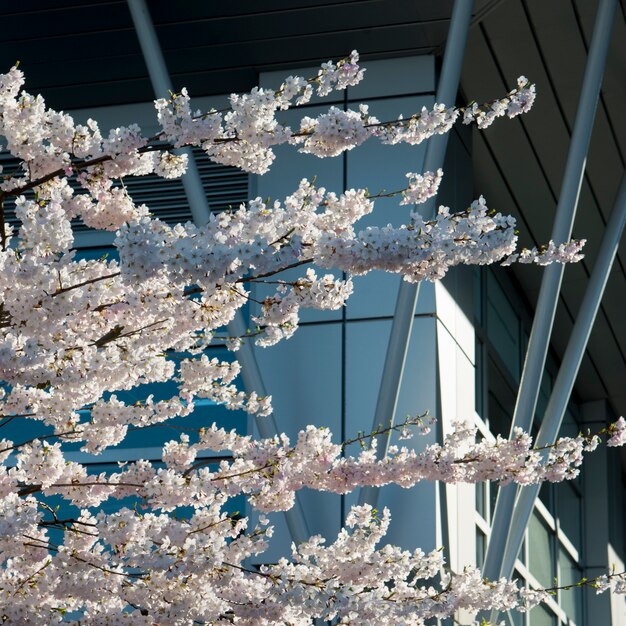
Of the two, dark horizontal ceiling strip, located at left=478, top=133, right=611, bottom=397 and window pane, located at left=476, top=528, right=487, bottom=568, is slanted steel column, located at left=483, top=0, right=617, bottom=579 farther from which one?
dark horizontal ceiling strip, located at left=478, top=133, right=611, bottom=397

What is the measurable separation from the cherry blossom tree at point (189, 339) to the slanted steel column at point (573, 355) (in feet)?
16.3

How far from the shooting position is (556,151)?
1617 cm

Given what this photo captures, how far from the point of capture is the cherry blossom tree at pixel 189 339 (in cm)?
552

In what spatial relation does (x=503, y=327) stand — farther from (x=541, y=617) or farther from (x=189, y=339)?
(x=189, y=339)

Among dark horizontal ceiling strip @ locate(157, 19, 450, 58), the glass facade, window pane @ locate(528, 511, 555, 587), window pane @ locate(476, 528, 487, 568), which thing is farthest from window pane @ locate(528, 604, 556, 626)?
dark horizontal ceiling strip @ locate(157, 19, 450, 58)

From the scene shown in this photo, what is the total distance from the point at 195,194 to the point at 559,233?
11.3 ft

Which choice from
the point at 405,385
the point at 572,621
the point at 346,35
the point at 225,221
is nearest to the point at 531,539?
the point at 572,621

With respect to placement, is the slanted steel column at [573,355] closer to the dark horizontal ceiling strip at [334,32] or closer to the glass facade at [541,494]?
the glass facade at [541,494]

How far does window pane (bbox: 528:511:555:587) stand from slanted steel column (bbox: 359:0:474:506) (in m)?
8.51

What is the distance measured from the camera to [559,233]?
12.0 m

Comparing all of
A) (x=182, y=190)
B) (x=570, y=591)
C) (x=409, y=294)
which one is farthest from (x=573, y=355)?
(x=570, y=591)

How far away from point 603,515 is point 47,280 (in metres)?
20.0

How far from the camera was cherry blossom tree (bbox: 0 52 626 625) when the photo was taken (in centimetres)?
552

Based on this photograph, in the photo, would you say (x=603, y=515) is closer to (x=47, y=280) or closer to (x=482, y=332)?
(x=482, y=332)
